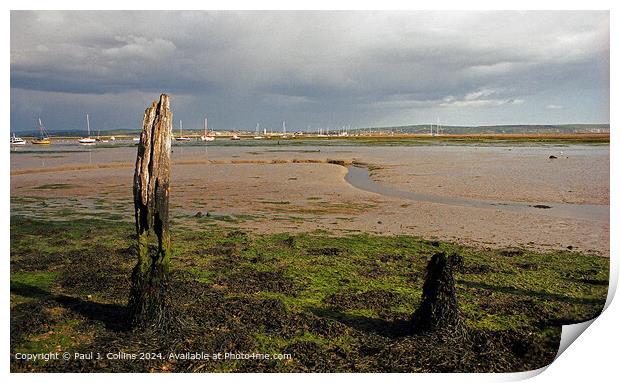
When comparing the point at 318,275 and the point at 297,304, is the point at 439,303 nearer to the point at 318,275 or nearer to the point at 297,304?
the point at 297,304

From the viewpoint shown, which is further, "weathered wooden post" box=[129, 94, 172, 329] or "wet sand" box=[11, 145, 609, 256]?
Result: "wet sand" box=[11, 145, 609, 256]

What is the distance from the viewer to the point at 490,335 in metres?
6.70

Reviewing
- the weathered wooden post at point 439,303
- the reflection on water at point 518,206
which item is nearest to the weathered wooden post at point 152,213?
the weathered wooden post at point 439,303

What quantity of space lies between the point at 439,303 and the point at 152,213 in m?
4.40

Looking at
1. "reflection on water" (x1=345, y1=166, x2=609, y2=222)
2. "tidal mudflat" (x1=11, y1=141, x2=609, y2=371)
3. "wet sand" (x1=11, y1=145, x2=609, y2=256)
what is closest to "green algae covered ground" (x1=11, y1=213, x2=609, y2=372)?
"tidal mudflat" (x1=11, y1=141, x2=609, y2=371)

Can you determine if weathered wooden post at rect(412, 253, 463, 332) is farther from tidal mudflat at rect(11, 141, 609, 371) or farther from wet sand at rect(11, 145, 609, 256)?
wet sand at rect(11, 145, 609, 256)

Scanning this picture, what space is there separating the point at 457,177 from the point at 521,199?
8.03 m

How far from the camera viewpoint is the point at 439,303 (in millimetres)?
6617

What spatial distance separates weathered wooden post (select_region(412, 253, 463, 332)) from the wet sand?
6160 millimetres

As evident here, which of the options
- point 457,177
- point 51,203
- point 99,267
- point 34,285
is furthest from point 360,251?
point 457,177

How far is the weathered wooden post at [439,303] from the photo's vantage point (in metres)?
6.61

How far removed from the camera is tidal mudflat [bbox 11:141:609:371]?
20.9ft

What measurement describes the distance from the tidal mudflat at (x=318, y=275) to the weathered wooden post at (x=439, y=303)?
0.24m

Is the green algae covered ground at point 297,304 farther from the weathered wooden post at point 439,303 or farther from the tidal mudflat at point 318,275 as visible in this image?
the weathered wooden post at point 439,303
